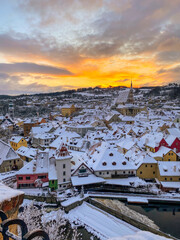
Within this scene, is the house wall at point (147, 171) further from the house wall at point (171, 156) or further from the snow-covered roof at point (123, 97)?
the snow-covered roof at point (123, 97)

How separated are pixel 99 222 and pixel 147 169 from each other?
14759mm

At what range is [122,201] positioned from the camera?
2747 centimetres

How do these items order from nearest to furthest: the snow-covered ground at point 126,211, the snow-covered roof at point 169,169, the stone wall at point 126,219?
the stone wall at point 126,219
the snow-covered ground at point 126,211
the snow-covered roof at point 169,169

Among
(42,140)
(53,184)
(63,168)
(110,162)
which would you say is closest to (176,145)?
(110,162)

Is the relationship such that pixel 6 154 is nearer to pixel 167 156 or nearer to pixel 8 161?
pixel 8 161

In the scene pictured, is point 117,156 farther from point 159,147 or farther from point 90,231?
point 90,231

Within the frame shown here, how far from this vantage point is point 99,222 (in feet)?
71.9

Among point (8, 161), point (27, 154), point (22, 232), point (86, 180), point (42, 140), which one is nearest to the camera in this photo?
point (22, 232)

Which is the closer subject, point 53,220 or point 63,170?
point 53,220

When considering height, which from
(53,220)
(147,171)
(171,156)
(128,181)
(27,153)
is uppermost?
(27,153)

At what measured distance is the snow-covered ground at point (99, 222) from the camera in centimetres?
2032

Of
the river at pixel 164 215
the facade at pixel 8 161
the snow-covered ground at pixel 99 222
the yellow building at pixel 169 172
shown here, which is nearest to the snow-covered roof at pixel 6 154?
the facade at pixel 8 161

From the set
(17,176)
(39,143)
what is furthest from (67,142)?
(17,176)

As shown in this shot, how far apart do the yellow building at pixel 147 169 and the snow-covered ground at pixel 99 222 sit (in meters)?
11.7
